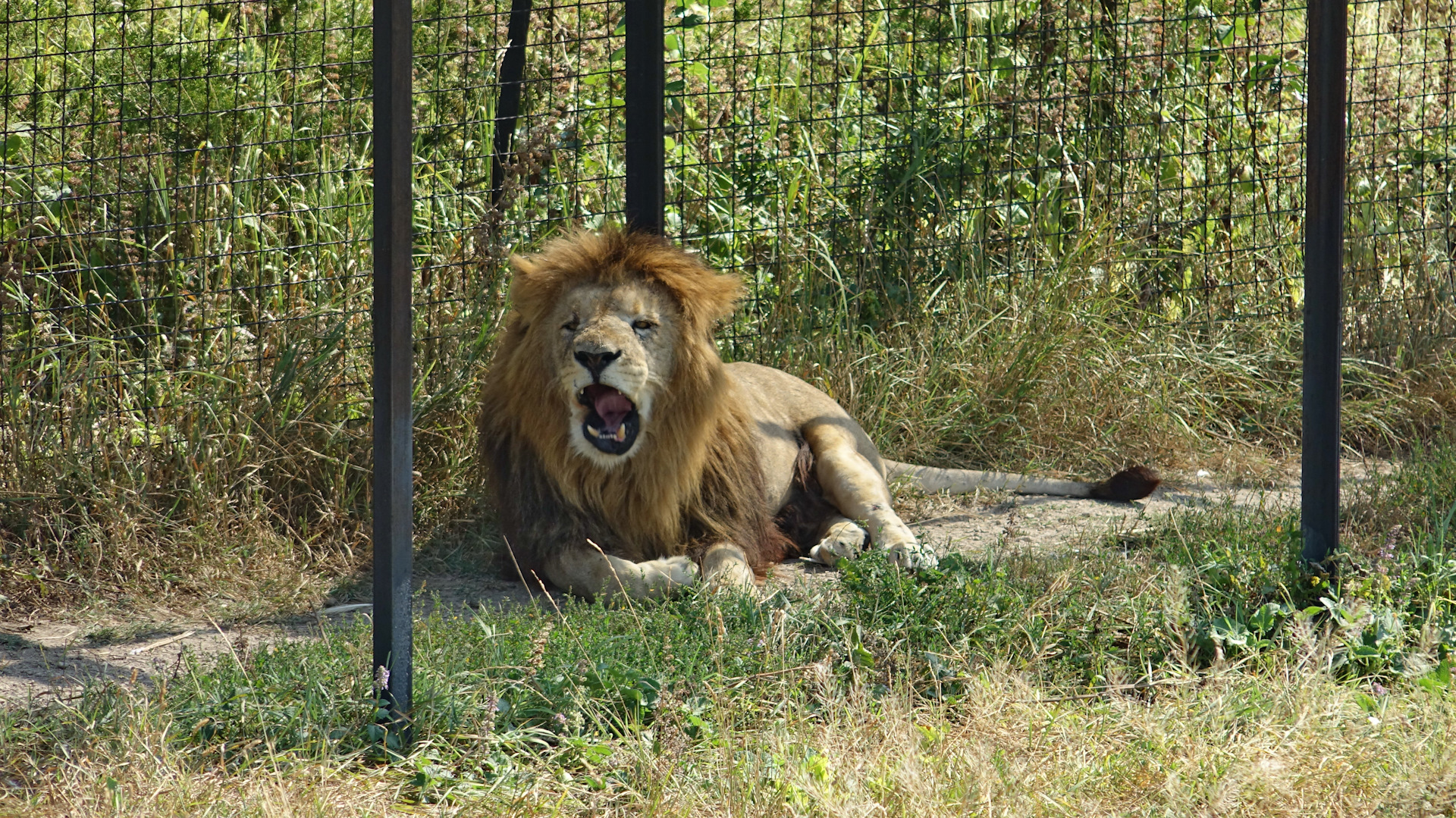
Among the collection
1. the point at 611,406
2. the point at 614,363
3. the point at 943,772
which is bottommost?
the point at 943,772

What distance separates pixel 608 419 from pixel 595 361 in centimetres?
26

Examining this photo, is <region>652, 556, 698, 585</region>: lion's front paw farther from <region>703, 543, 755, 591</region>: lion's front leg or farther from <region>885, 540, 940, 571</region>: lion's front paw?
<region>885, 540, 940, 571</region>: lion's front paw

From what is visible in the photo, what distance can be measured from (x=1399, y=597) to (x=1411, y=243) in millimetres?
4020

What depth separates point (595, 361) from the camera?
4711 millimetres

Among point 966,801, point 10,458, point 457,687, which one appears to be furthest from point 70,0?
point 966,801

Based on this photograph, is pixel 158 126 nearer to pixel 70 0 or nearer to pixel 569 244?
pixel 70 0

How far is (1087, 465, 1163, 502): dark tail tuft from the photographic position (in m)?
5.86

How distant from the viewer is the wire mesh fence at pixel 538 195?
226 inches

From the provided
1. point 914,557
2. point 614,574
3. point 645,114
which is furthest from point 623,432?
point 645,114

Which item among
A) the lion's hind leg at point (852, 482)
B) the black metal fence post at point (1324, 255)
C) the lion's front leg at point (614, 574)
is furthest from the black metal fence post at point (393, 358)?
the black metal fence post at point (1324, 255)

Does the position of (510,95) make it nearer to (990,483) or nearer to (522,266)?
(522,266)

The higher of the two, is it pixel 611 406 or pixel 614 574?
pixel 611 406

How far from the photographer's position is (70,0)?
304 inches

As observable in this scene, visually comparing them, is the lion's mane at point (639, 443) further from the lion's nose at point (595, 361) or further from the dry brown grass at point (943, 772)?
the dry brown grass at point (943, 772)
